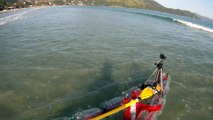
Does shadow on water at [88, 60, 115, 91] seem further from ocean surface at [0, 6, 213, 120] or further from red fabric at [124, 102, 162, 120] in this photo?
red fabric at [124, 102, 162, 120]

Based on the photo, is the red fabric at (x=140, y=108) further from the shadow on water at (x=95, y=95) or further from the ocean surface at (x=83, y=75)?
the shadow on water at (x=95, y=95)

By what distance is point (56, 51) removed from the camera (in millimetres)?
24406

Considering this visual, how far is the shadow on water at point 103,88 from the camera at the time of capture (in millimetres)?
13648

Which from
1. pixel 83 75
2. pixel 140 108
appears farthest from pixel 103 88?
pixel 140 108

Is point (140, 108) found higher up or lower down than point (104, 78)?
higher up

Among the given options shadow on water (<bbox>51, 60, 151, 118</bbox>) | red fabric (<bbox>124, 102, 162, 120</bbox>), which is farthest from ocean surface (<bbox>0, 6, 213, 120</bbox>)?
red fabric (<bbox>124, 102, 162, 120</bbox>)

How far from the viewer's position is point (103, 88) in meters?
16.1

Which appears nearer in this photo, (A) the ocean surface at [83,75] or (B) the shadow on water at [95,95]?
(B) the shadow on water at [95,95]

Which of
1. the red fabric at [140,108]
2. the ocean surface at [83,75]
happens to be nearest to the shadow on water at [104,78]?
the ocean surface at [83,75]

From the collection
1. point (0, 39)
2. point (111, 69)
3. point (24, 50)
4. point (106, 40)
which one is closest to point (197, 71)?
point (111, 69)

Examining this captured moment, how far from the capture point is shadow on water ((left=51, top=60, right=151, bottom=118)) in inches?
537

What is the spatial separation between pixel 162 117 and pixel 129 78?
5366 millimetres

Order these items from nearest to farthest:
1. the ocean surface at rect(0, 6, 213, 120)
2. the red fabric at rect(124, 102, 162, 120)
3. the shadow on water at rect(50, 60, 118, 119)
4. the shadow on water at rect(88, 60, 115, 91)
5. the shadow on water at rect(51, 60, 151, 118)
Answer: the red fabric at rect(124, 102, 162, 120) < the shadow on water at rect(50, 60, 118, 119) < the shadow on water at rect(51, 60, 151, 118) < the ocean surface at rect(0, 6, 213, 120) < the shadow on water at rect(88, 60, 115, 91)

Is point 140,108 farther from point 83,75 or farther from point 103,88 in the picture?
point 83,75
